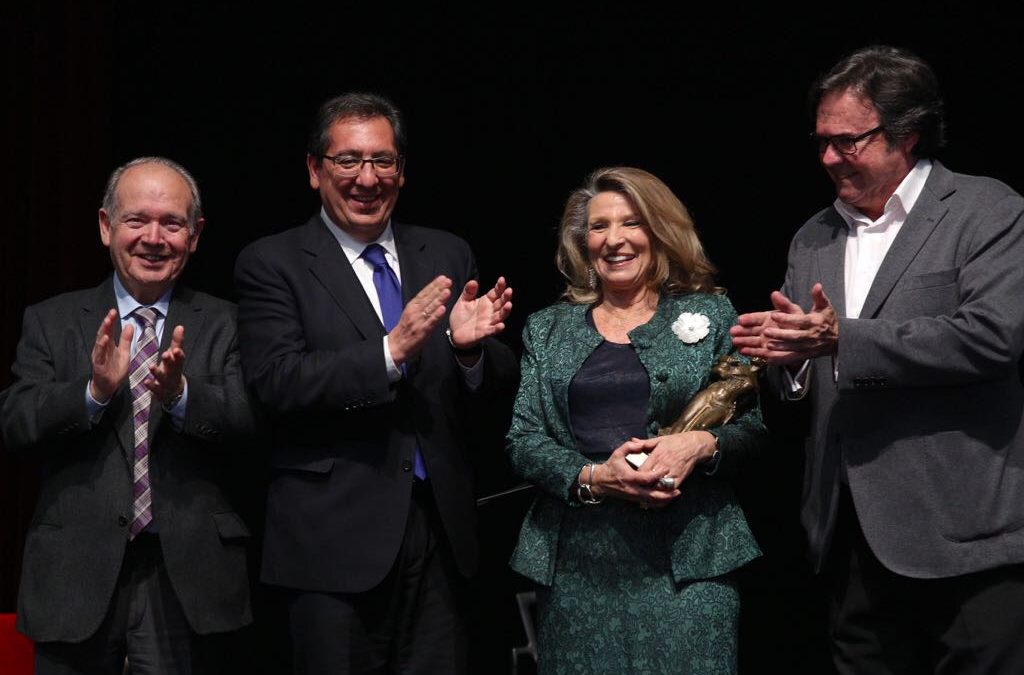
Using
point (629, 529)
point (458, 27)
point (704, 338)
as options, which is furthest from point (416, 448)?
point (458, 27)

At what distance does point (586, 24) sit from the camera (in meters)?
4.09

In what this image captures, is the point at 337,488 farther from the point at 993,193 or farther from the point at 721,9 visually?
the point at 721,9

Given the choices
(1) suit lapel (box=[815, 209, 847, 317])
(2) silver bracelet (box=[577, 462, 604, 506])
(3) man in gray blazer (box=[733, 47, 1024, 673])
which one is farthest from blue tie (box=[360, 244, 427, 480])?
(1) suit lapel (box=[815, 209, 847, 317])

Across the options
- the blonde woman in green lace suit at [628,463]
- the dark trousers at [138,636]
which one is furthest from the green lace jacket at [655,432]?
the dark trousers at [138,636]

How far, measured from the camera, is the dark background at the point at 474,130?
4000mm

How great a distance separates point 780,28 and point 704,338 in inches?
58.7

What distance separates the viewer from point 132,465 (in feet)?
9.62

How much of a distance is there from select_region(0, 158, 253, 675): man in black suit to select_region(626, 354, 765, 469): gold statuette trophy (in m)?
1.04

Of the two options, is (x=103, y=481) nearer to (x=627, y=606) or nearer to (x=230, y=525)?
(x=230, y=525)

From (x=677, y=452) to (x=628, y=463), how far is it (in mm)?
114

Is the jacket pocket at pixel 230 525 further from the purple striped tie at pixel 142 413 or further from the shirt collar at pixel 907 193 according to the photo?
the shirt collar at pixel 907 193

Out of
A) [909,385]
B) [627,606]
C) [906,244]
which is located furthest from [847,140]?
[627,606]

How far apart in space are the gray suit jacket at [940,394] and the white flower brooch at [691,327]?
349mm

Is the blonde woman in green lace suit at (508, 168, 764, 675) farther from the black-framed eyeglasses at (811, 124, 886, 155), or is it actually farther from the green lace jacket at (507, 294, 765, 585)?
the black-framed eyeglasses at (811, 124, 886, 155)
